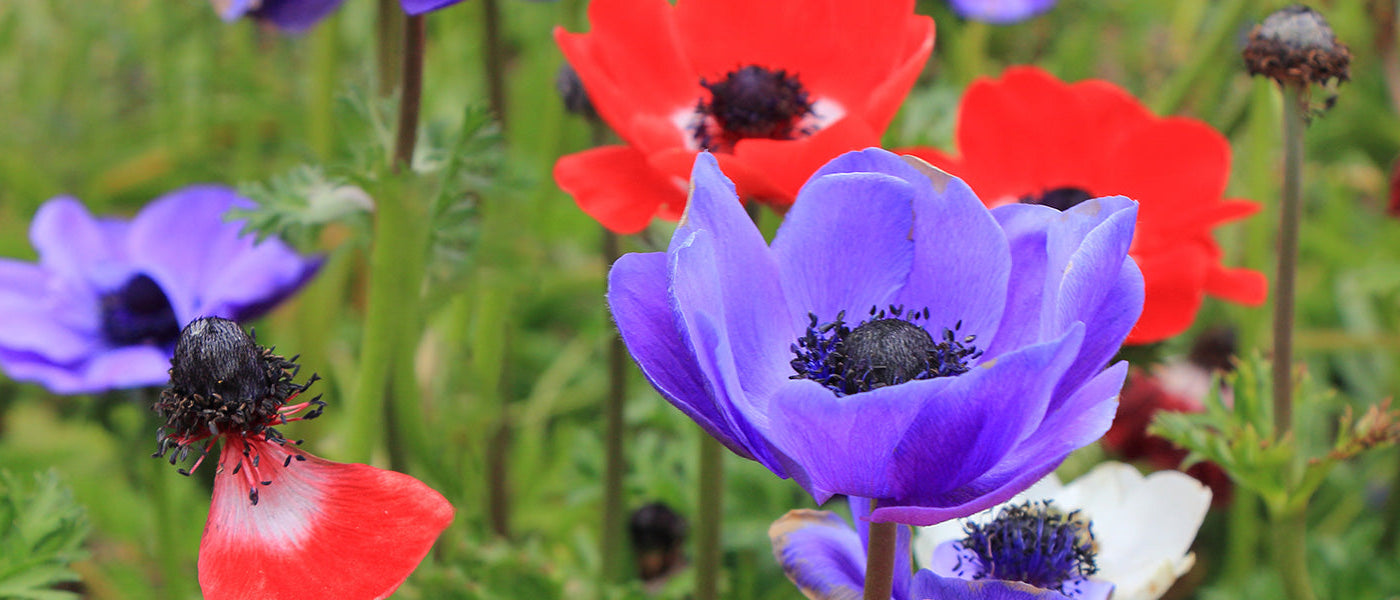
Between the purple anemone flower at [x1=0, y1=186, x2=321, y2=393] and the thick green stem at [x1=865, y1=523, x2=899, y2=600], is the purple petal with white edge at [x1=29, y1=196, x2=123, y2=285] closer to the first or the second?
the purple anemone flower at [x1=0, y1=186, x2=321, y2=393]

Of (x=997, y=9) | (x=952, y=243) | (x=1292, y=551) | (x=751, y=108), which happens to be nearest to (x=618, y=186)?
(x=751, y=108)

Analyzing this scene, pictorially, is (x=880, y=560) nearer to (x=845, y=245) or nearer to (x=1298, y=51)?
(x=845, y=245)

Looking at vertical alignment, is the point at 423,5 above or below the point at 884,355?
above

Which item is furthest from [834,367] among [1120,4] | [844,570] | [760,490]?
[1120,4]

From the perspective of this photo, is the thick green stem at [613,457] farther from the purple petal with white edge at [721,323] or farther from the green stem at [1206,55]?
the green stem at [1206,55]

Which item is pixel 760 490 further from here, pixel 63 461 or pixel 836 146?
pixel 63 461

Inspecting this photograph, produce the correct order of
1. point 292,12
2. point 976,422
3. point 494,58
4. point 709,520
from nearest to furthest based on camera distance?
point 976,422 < point 709,520 < point 292,12 < point 494,58

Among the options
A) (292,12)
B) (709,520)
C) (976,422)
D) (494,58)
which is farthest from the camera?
(494,58)
